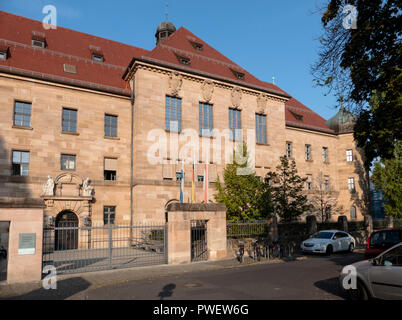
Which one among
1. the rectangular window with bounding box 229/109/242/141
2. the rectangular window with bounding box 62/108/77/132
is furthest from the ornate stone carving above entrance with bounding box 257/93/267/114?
the rectangular window with bounding box 62/108/77/132

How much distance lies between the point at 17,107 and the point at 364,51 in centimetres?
2202

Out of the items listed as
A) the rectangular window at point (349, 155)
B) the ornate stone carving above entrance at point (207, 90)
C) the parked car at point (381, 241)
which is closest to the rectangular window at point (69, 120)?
the ornate stone carving above entrance at point (207, 90)

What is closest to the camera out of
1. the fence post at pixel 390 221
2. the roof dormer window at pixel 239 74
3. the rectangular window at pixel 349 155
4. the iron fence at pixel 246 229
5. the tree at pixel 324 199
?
the iron fence at pixel 246 229

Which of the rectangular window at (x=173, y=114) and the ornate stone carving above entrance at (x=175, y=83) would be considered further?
the ornate stone carving above entrance at (x=175, y=83)

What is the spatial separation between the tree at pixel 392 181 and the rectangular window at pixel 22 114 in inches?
Answer: 1297

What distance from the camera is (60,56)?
94.0ft

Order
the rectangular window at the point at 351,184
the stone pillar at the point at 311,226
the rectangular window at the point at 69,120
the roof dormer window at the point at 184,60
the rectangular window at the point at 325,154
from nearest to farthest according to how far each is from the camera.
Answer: the rectangular window at the point at 69,120 < the stone pillar at the point at 311,226 < the roof dormer window at the point at 184,60 < the rectangular window at the point at 325,154 < the rectangular window at the point at 351,184

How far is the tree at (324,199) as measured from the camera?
132ft

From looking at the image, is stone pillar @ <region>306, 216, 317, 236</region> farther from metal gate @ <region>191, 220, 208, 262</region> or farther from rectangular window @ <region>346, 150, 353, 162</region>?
rectangular window @ <region>346, 150, 353, 162</region>

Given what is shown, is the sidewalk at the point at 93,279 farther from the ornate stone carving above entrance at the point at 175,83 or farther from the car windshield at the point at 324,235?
the ornate stone carving above entrance at the point at 175,83

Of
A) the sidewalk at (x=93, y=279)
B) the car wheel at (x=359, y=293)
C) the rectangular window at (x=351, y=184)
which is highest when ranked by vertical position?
the rectangular window at (x=351, y=184)

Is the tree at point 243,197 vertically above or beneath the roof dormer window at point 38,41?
beneath

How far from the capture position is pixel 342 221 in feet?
98.6
